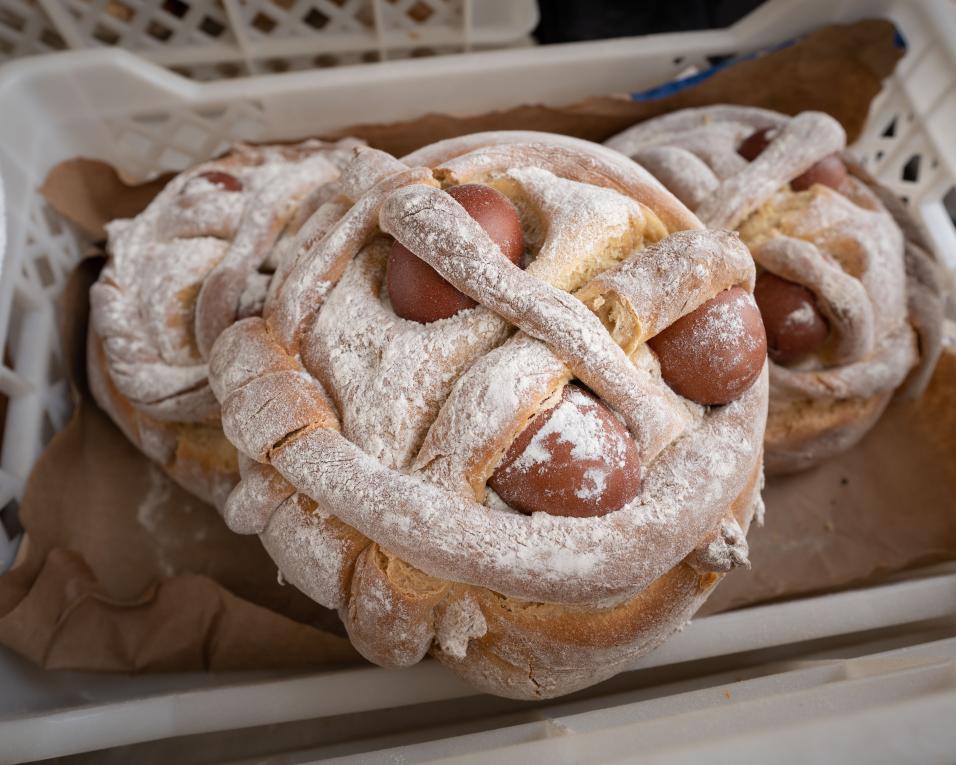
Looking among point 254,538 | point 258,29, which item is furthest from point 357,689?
point 258,29

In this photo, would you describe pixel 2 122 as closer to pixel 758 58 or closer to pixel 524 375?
pixel 524 375

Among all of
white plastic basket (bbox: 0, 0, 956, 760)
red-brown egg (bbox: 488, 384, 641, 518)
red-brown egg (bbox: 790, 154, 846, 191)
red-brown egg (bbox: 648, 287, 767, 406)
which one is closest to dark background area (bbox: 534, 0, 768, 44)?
white plastic basket (bbox: 0, 0, 956, 760)

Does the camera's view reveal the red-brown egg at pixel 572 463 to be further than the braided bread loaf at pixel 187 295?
No

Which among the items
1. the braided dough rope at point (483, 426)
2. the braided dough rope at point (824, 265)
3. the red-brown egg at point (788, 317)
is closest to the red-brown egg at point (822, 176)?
the braided dough rope at point (824, 265)

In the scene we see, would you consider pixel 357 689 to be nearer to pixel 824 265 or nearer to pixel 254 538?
pixel 254 538

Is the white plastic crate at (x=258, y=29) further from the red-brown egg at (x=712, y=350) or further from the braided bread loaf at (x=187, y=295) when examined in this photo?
the red-brown egg at (x=712, y=350)

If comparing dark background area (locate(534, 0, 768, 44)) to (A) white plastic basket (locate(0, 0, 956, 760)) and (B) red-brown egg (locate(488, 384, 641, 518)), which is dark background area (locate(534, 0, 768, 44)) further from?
(B) red-brown egg (locate(488, 384, 641, 518))
